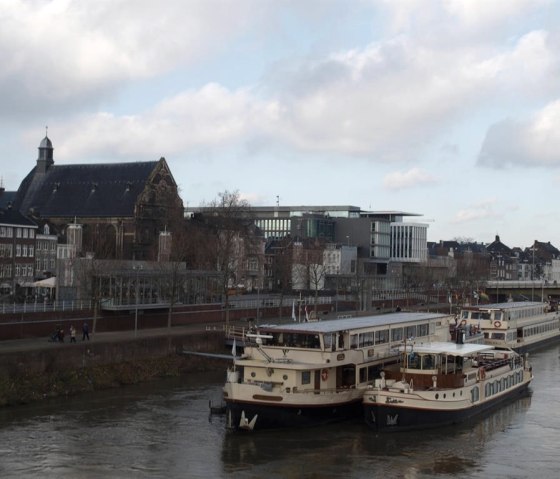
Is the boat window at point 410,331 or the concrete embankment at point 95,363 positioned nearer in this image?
the concrete embankment at point 95,363

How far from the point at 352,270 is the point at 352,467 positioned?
130 metres

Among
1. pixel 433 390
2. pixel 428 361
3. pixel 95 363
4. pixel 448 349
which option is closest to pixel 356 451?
pixel 433 390

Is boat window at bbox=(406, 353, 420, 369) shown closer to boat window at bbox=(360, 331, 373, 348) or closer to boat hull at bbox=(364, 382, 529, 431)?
boat hull at bbox=(364, 382, 529, 431)

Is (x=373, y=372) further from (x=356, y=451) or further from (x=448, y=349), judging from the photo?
(x=356, y=451)

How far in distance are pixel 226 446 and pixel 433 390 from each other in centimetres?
1216

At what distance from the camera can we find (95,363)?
61.3 m

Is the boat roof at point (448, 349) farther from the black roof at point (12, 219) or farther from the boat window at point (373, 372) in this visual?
the black roof at point (12, 219)

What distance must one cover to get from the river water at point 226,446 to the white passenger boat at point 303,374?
0.97 metres

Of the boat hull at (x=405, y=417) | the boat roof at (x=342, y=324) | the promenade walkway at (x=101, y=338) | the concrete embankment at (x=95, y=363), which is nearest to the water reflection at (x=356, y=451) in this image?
the boat hull at (x=405, y=417)

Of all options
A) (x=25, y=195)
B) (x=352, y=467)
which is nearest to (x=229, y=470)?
(x=352, y=467)

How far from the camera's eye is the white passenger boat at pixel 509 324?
87.0 meters

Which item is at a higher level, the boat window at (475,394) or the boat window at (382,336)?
the boat window at (382,336)

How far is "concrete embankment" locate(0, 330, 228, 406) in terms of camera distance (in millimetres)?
54438

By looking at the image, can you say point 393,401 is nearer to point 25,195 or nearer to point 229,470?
point 229,470
